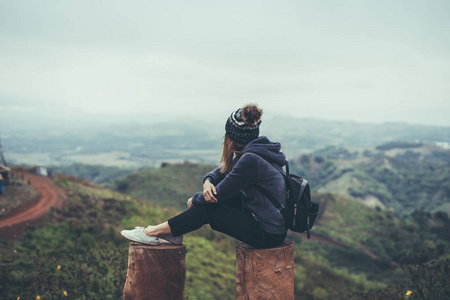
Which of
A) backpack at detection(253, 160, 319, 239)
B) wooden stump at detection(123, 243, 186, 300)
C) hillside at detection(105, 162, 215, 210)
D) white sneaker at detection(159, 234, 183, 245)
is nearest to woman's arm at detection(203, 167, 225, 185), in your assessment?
backpack at detection(253, 160, 319, 239)

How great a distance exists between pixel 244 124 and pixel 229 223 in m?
1.09

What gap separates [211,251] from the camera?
13992 millimetres

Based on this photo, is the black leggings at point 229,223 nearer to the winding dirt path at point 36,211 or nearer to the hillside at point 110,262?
the hillside at point 110,262

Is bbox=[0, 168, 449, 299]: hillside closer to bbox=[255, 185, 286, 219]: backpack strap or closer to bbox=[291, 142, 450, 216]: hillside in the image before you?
bbox=[255, 185, 286, 219]: backpack strap

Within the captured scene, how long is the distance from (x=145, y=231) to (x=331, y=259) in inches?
1063

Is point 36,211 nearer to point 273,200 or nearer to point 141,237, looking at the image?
point 141,237

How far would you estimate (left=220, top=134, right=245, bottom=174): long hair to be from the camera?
408cm

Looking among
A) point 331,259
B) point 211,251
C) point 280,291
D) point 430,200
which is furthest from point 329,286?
point 430,200

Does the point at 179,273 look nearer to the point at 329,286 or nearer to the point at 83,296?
the point at 83,296

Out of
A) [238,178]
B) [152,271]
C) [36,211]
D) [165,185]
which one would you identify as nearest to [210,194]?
[238,178]

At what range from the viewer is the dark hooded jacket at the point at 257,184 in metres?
3.71

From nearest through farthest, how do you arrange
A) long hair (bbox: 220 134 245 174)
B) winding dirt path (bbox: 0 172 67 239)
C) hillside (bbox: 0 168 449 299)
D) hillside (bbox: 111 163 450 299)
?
long hair (bbox: 220 134 245 174)
hillside (bbox: 0 168 449 299)
winding dirt path (bbox: 0 172 67 239)
hillside (bbox: 111 163 450 299)

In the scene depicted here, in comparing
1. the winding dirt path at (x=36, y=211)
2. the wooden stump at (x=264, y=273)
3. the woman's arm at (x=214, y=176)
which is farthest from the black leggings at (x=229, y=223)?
the winding dirt path at (x=36, y=211)

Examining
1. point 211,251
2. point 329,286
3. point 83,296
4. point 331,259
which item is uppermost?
point 83,296
